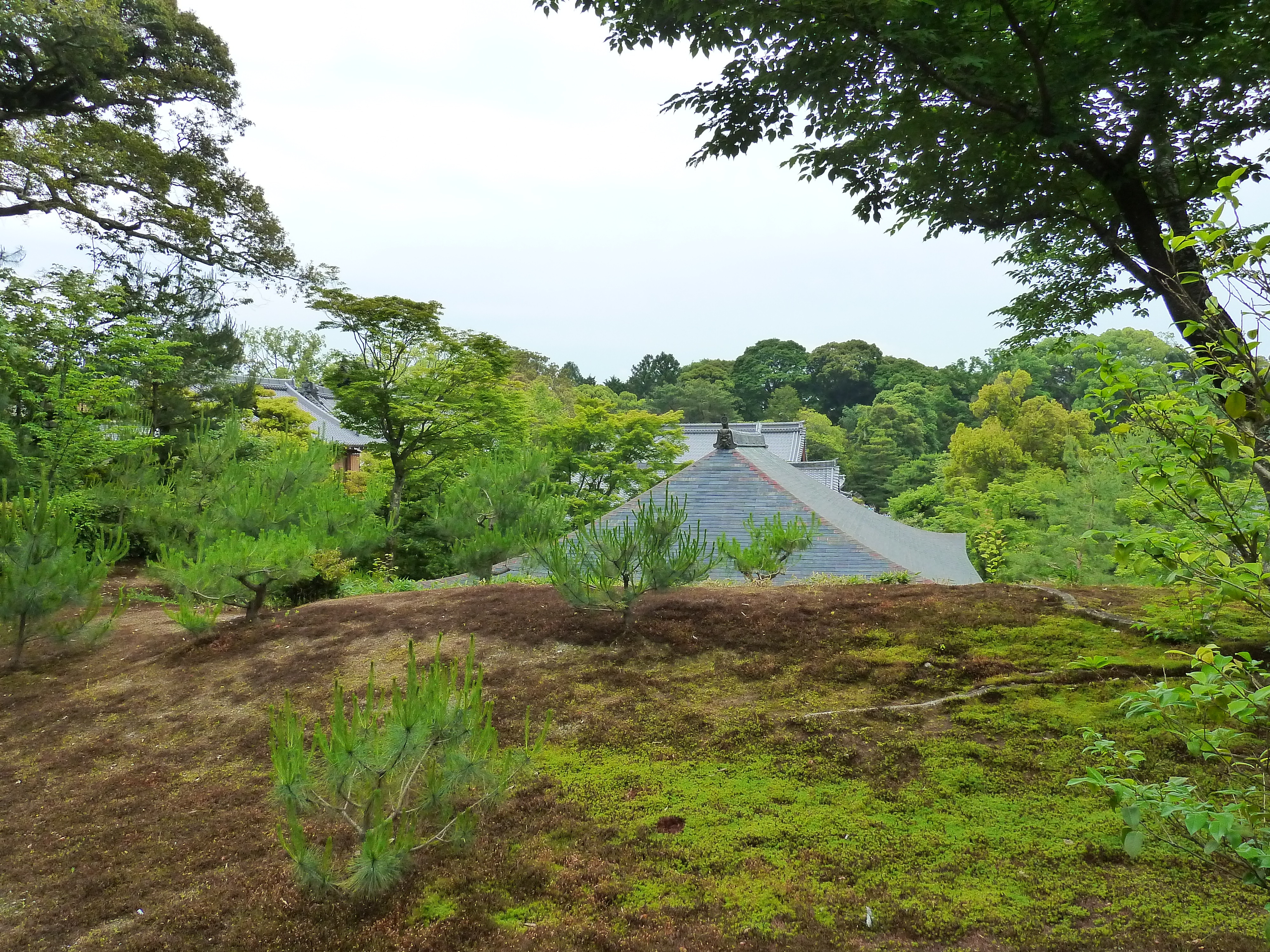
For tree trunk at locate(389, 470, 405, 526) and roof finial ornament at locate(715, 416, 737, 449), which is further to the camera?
tree trunk at locate(389, 470, 405, 526)

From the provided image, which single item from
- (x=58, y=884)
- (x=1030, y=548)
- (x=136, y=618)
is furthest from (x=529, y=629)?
(x=1030, y=548)

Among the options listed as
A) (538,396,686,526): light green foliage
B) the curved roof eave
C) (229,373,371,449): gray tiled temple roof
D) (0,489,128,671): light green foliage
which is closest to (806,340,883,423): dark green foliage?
(229,373,371,449): gray tiled temple roof

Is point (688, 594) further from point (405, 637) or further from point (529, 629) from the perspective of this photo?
point (405, 637)

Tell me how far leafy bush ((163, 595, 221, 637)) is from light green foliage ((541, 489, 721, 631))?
11.7ft

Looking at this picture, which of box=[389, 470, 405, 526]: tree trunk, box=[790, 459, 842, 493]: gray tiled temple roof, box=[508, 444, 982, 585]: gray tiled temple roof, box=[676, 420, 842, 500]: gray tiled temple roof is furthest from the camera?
box=[790, 459, 842, 493]: gray tiled temple roof

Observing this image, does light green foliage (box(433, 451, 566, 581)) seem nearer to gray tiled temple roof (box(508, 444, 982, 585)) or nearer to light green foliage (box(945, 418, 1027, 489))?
gray tiled temple roof (box(508, 444, 982, 585))

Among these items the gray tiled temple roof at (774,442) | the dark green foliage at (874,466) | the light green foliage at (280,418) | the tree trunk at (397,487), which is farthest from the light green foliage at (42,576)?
the dark green foliage at (874,466)

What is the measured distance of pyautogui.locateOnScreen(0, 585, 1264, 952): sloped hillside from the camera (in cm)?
260

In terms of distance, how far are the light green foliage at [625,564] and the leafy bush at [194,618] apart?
3.57 m

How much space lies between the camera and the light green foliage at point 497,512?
891 centimetres

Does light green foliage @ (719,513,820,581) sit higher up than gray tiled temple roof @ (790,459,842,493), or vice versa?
gray tiled temple roof @ (790,459,842,493)

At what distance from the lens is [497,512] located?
31.8 ft

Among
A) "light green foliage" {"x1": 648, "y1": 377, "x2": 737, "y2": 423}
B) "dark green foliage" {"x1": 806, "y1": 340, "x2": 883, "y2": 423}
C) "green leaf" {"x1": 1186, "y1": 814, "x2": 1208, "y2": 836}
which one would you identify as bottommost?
"green leaf" {"x1": 1186, "y1": 814, "x2": 1208, "y2": 836}

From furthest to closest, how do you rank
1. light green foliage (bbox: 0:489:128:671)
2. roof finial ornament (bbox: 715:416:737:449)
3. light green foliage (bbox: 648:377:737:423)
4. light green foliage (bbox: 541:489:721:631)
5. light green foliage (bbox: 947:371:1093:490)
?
1. light green foliage (bbox: 648:377:737:423)
2. light green foliage (bbox: 947:371:1093:490)
3. roof finial ornament (bbox: 715:416:737:449)
4. light green foliage (bbox: 0:489:128:671)
5. light green foliage (bbox: 541:489:721:631)
